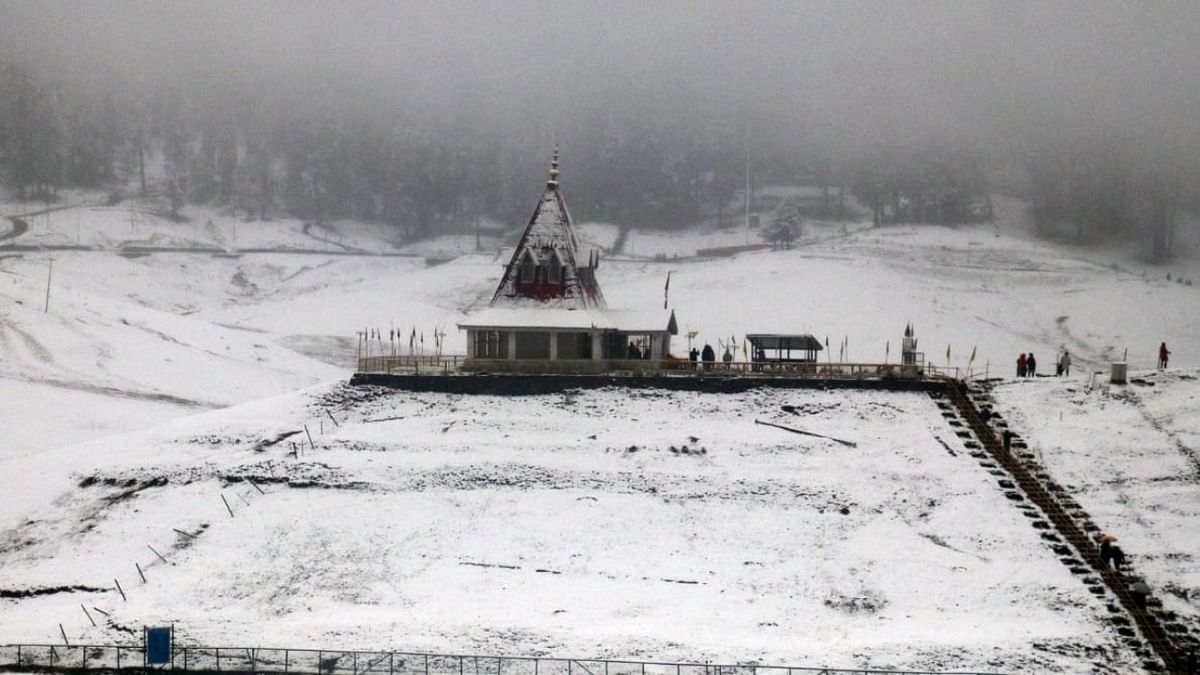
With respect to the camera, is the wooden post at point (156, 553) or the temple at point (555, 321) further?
the temple at point (555, 321)

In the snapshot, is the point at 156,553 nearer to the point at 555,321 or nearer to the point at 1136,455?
the point at 555,321

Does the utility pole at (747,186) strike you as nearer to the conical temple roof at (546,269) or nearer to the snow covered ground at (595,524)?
the conical temple roof at (546,269)

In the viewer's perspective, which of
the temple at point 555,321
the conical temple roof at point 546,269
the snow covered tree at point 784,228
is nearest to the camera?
the temple at point 555,321

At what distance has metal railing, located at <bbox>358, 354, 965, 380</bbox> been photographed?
49.5 metres

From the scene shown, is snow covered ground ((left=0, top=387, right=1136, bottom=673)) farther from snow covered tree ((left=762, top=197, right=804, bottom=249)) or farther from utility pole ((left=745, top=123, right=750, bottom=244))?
utility pole ((left=745, top=123, right=750, bottom=244))

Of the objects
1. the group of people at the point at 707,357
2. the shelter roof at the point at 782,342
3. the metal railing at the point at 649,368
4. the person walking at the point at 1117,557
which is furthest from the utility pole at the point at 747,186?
the person walking at the point at 1117,557

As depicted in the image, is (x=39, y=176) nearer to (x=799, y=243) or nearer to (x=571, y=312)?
(x=799, y=243)

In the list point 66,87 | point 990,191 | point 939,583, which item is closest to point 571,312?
point 939,583

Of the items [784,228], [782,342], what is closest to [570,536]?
[782,342]

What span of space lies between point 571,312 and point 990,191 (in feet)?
253

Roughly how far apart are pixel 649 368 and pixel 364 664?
22492 mm

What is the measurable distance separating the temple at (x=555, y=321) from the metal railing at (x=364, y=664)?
21.1m

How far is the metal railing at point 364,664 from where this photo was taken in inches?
1182

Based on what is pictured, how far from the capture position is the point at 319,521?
39.8 m
